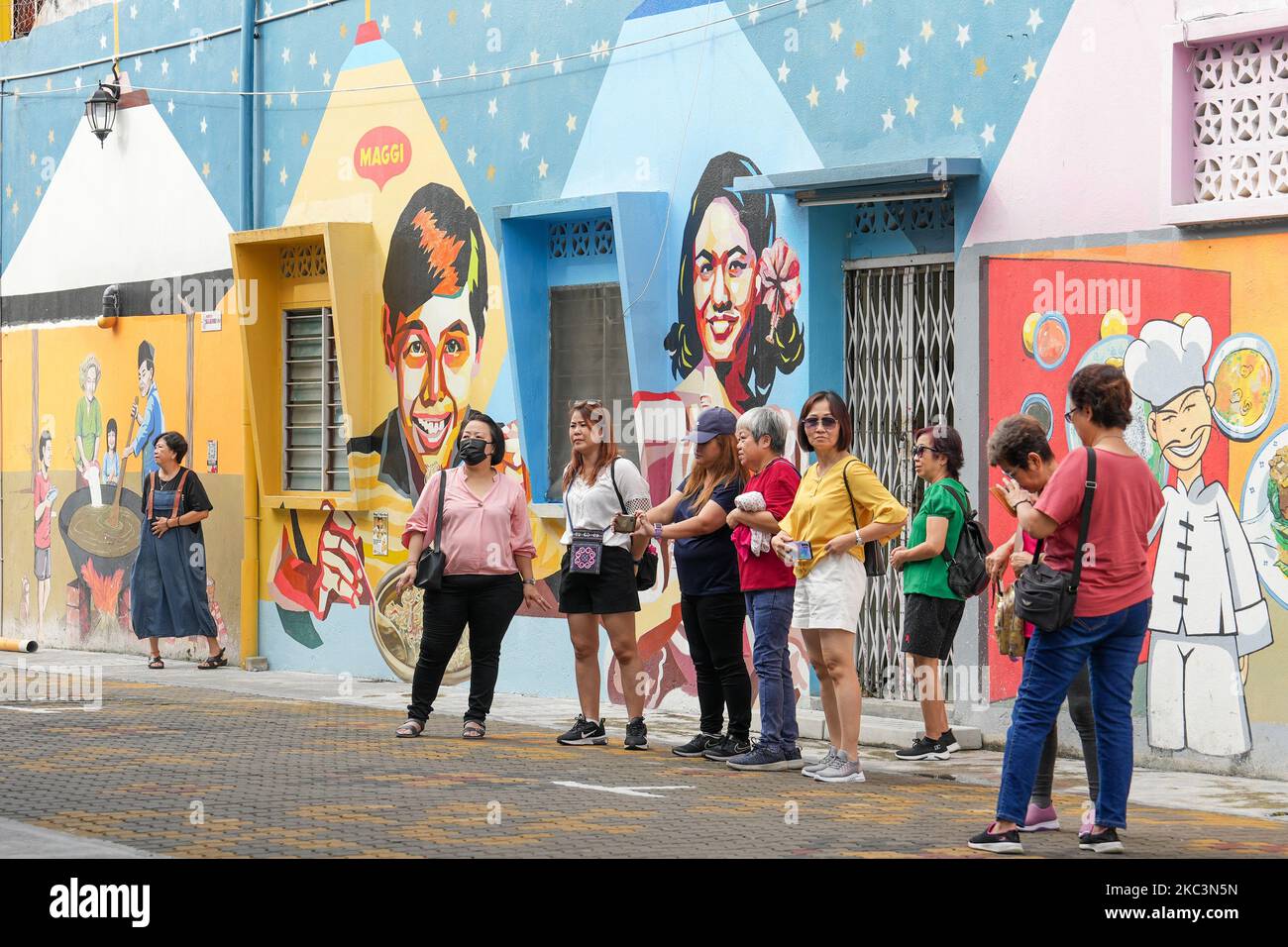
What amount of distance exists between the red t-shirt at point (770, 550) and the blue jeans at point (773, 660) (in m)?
0.05

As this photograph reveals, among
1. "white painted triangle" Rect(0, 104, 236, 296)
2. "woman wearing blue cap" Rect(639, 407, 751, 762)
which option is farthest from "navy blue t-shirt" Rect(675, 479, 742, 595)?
"white painted triangle" Rect(0, 104, 236, 296)

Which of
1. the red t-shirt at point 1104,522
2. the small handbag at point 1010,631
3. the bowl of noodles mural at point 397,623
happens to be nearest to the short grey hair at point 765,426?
the small handbag at point 1010,631

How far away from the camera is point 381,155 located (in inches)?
637

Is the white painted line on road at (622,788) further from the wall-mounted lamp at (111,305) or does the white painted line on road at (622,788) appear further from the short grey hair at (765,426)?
the wall-mounted lamp at (111,305)

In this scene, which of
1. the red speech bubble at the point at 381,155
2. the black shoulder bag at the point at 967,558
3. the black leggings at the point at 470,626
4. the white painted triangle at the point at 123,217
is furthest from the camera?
the white painted triangle at the point at 123,217

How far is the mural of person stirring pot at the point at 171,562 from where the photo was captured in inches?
669

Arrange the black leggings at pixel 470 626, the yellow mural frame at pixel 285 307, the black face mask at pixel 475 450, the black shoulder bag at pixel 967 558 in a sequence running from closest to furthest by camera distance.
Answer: the black shoulder bag at pixel 967 558, the black face mask at pixel 475 450, the black leggings at pixel 470 626, the yellow mural frame at pixel 285 307

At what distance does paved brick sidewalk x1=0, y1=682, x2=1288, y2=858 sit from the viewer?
795 cm

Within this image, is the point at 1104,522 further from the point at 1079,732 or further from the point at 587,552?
the point at 587,552

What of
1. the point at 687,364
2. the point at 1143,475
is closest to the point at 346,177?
the point at 687,364

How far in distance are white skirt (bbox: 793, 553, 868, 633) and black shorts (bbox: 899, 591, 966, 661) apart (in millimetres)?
Answer: 1012

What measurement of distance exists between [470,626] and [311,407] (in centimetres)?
588

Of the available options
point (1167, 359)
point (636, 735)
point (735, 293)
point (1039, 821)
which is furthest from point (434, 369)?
point (1039, 821)

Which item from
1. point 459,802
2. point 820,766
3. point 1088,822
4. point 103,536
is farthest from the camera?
point 103,536
